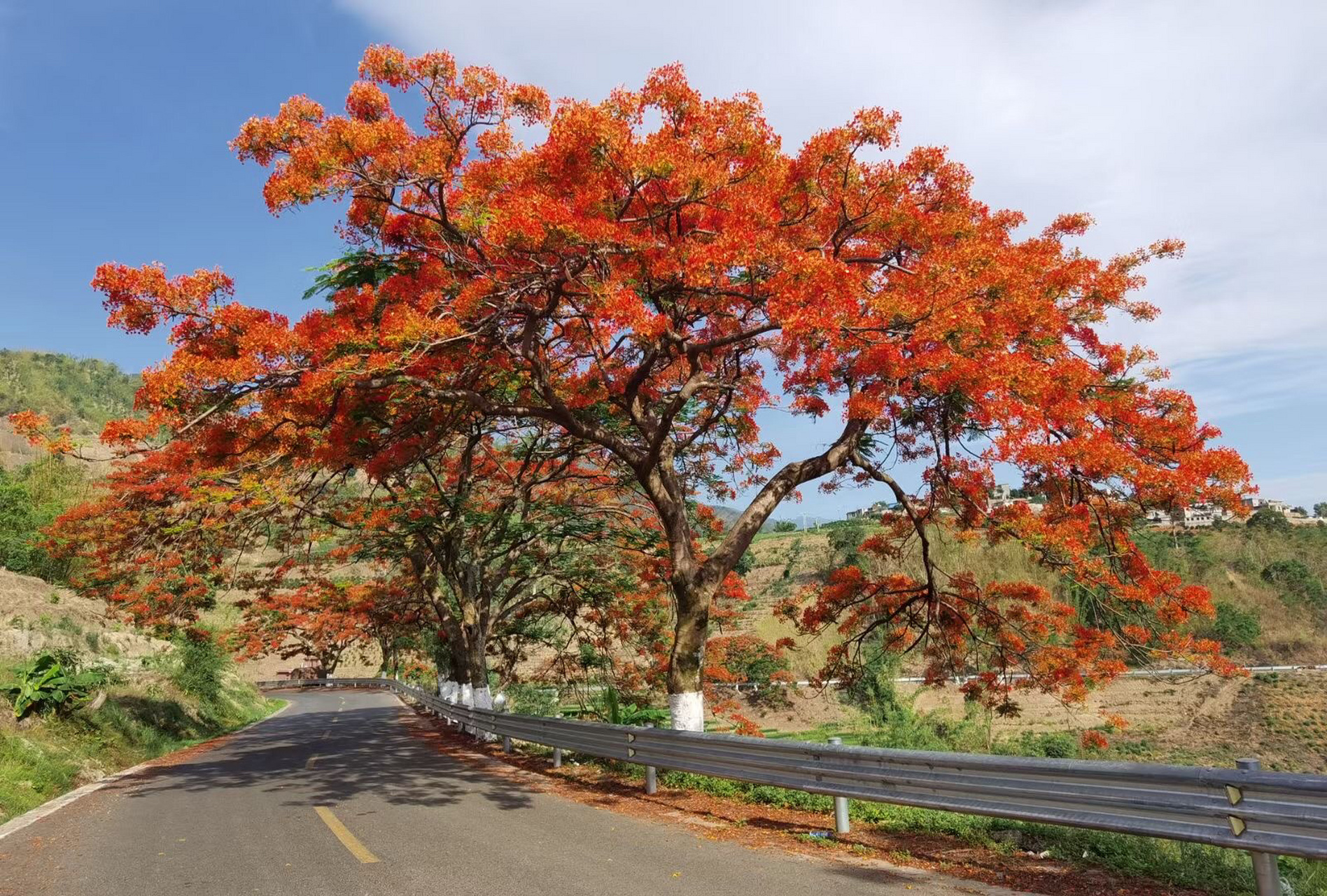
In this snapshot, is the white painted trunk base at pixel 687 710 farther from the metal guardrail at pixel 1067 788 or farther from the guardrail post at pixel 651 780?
the metal guardrail at pixel 1067 788

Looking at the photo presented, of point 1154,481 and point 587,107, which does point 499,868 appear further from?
point 1154,481

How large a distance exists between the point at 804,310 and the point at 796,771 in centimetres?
481

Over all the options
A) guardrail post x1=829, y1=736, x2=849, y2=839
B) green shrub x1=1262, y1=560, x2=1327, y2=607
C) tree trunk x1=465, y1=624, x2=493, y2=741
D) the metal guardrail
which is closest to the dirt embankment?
tree trunk x1=465, y1=624, x2=493, y2=741

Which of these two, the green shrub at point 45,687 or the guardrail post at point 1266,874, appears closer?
the guardrail post at point 1266,874

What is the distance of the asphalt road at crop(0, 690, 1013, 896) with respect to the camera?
5.90 meters

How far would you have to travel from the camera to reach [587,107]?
919cm

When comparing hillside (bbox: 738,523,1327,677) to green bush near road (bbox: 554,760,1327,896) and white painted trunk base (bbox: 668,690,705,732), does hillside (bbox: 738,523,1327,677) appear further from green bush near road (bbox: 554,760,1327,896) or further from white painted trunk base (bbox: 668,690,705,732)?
green bush near road (bbox: 554,760,1327,896)

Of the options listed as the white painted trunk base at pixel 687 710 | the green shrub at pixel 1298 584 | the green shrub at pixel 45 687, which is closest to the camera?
Answer: the white painted trunk base at pixel 687 710

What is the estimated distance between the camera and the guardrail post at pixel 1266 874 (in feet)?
14.4

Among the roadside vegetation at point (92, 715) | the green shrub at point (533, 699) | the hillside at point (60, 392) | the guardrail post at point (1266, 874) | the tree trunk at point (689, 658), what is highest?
the hillside at point (60, 392)

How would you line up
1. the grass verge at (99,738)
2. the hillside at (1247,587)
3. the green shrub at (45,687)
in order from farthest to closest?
the hillside at (1247,587) → the green shrub at (45,687) → the grass verge at (99,738)

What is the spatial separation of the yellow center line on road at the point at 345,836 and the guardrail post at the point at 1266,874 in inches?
244

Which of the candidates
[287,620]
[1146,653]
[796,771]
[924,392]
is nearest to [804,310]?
[924,392]

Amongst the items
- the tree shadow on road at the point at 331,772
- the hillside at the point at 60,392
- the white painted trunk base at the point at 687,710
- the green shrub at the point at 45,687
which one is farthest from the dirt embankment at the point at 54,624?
the hillside at the point at 60,392
